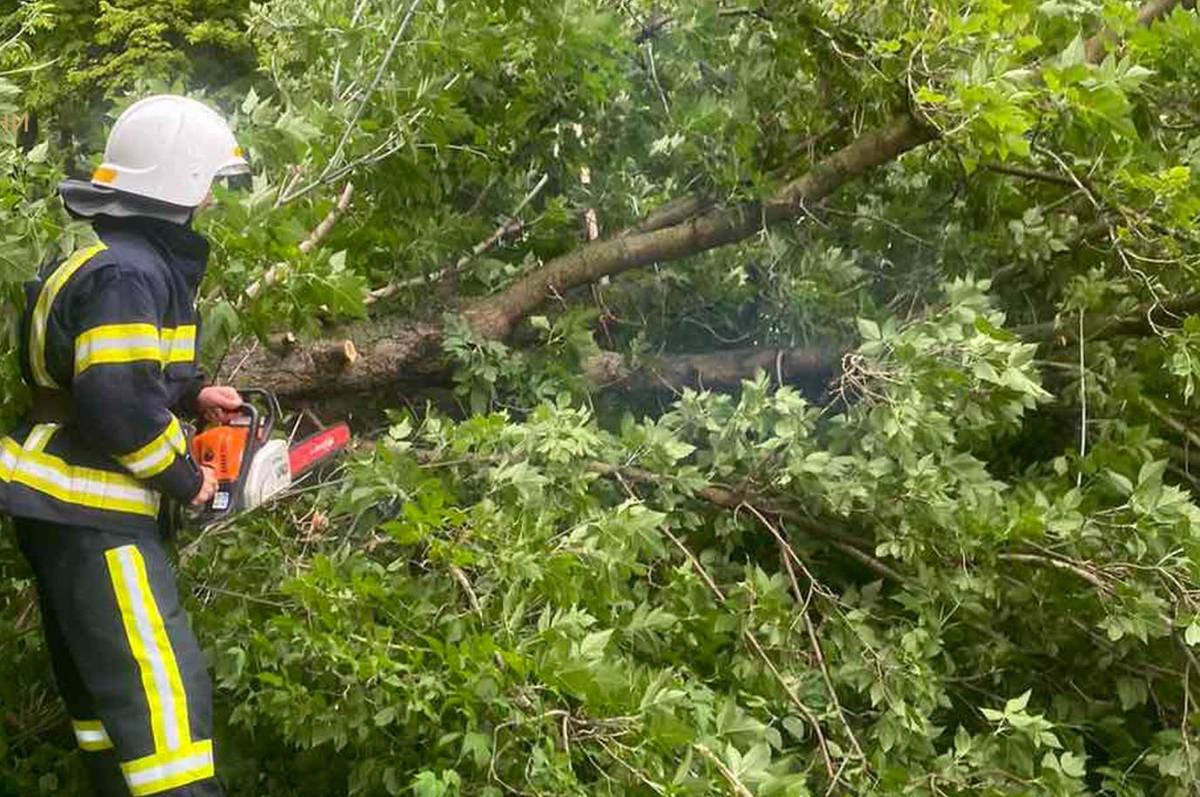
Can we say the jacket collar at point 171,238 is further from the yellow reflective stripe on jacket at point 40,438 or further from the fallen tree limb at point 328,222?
the fallen tree limb at point 328,222

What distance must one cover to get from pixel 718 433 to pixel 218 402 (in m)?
1.52

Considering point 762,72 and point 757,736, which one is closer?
point 757,736

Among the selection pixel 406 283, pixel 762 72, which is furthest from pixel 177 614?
pixel 762 72

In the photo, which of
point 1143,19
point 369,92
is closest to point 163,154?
point 369,92

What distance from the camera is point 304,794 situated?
338 centimetres

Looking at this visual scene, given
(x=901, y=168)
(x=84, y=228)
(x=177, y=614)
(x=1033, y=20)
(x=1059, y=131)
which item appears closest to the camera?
(x=84, y=228)

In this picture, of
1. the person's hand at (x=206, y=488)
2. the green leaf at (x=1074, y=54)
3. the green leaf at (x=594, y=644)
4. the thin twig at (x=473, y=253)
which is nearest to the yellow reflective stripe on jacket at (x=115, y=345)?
the person's hand at (x=206, y=488)

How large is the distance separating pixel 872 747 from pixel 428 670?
1.37m

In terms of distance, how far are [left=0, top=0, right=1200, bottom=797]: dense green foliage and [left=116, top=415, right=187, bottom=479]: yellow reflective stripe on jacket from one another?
382mm

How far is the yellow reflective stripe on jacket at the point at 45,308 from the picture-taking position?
2660 millimetres

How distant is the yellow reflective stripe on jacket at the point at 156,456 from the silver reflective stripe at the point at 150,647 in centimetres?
18

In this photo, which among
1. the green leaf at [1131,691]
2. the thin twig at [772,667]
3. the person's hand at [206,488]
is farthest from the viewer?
the green leaf at [1131,691]

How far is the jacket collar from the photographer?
272cm

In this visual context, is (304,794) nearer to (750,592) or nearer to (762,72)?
(750,592)
